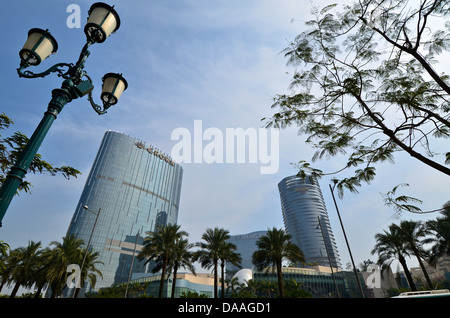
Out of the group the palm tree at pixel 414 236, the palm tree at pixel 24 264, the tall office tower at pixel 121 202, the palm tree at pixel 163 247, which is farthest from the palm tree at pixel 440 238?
the tall office tower at pixel 121 202

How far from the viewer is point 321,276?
7094cm

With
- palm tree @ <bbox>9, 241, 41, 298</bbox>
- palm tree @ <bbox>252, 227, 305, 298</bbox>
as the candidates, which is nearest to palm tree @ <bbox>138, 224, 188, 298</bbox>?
palm tree @ <bbox>252, 227, 305, 298</bbox>

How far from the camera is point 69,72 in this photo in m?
4.67

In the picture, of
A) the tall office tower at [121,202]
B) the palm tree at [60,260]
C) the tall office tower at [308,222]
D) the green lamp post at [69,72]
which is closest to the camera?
the green lamp post at [69,72]

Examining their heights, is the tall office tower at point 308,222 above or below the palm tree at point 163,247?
above

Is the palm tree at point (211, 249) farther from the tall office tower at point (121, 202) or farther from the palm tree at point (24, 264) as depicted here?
the tall office tower at point (121, 202)

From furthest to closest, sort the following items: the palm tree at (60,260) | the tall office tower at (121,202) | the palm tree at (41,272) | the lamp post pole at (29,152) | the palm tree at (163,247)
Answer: the tall office tower at (121,202) < the palm tree at (163,247) < the palm tree at (41,272) < the palm tree at (60,260) < the lamp post pole at (29,152)

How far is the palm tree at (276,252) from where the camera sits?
83.5 feet

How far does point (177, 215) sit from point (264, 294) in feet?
362

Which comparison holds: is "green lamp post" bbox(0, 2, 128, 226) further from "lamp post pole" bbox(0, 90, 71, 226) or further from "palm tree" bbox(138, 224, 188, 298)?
"palm tree" bbox(138, 224, 188, 298)

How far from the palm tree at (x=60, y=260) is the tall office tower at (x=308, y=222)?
144619 mm

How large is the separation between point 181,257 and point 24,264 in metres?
19.2

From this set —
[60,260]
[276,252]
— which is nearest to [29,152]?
[276,252]
